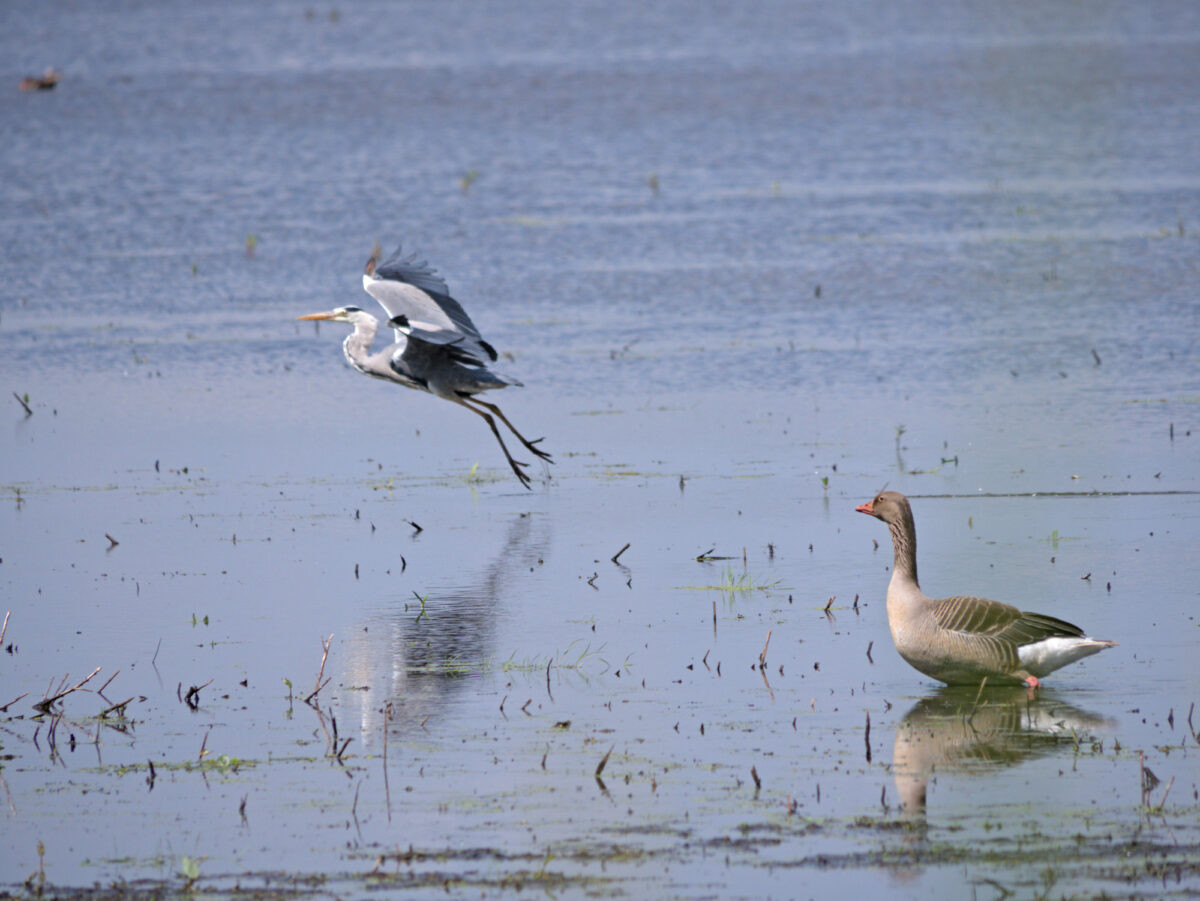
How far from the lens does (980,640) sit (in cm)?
672

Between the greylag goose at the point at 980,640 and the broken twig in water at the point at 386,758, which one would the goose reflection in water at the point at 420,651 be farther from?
the greylag goose at the point at 980,640

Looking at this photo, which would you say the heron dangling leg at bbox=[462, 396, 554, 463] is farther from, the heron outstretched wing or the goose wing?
the goose wing

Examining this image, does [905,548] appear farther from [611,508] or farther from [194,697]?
[611,508]

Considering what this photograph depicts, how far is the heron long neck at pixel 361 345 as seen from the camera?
37.3ft

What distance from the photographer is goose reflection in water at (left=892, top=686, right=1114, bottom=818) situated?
595 centimetres

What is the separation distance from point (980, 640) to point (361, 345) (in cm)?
570

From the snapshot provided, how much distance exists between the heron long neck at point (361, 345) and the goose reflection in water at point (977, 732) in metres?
5.51

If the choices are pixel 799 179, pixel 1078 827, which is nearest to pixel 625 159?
pixel 799 179

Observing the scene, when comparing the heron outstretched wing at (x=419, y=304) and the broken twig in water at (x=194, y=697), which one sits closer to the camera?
the broken twig in water at (x=194, y=697)

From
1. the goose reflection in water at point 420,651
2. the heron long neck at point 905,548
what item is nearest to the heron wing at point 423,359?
the goose reflection in water at point 420,651

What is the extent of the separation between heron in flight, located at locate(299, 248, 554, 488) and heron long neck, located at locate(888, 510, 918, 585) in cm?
371

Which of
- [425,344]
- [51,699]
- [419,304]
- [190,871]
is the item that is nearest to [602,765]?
[190,871]

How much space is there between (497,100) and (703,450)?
792 inches

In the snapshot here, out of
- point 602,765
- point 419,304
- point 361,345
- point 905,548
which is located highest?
point 419,304
